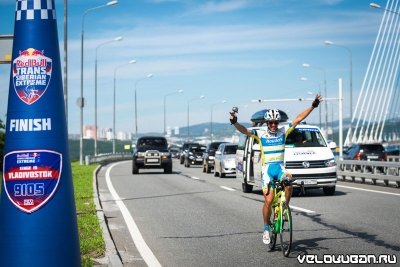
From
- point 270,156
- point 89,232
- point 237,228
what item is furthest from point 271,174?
point 89,232

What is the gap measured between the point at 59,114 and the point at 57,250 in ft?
4.28

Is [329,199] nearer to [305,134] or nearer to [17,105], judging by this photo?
[305,134]

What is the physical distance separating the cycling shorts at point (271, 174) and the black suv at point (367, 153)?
2632cm

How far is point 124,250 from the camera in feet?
33.3

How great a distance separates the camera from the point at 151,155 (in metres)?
36.8

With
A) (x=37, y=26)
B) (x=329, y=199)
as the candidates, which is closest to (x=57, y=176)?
(x=37, y=26)

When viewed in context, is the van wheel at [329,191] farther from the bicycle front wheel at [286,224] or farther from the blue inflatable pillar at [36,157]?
the blue inflatable pillar at [36,157]

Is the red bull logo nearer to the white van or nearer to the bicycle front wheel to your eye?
the bicycle front wheel

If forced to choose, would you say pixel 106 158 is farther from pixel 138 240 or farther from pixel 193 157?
pixel 138 240

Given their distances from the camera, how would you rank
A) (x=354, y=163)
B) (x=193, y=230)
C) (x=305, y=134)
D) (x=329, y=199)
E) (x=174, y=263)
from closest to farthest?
(x=174, y=263) → (x=193, y=230) → (x=329, y=199) → (x=305, y=134) → (x=354, y=163)

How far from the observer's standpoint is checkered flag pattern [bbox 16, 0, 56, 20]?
6793mm

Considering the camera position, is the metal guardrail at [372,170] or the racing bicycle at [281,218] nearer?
→ the racing bicycle at [281,218]

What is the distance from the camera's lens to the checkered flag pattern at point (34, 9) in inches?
267
